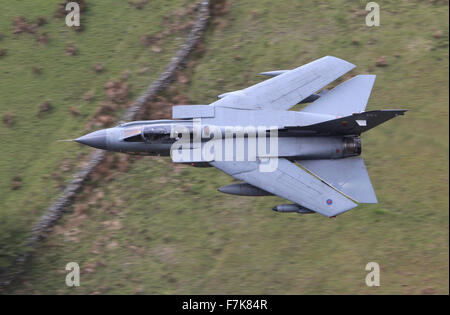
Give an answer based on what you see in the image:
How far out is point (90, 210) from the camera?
2200 centimetres

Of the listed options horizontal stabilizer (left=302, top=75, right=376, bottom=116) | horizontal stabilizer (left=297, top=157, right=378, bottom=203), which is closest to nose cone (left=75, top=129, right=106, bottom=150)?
horizontal stabilizer (left=297, top=157, right=378, bottom=203)

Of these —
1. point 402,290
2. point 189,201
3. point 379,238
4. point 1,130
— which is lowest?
point 402,290

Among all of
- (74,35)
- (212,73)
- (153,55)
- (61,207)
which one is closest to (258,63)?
(212,73)

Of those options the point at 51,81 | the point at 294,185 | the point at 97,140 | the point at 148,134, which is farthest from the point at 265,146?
the point at 51,81

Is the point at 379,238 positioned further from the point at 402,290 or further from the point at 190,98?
the point at 190,98

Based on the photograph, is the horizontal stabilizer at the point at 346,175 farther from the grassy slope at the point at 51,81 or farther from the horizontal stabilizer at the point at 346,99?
the grassy slope at the point at 51,81

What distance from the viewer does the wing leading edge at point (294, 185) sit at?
18406mm

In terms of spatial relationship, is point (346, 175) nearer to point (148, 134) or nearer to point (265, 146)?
point (265, 146)

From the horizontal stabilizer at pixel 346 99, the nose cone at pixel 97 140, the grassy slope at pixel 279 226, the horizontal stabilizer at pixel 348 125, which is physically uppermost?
the horizontal stabilizer at pixel 346 99

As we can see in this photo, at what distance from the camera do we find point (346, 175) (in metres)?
19.0

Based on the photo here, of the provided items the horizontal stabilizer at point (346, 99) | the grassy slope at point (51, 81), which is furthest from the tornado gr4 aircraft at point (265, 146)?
the grassy slope at point (51, 81)

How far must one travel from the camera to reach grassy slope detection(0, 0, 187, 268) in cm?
2231

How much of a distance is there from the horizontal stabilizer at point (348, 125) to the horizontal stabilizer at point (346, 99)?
905mm

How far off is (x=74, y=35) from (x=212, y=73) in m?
5.99
